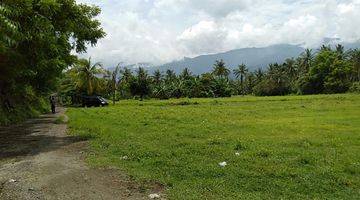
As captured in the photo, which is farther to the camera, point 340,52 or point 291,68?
point 291,68

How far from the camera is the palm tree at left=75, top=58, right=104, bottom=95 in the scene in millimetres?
82062

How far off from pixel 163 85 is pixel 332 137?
9925cm

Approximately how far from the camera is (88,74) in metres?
82.5

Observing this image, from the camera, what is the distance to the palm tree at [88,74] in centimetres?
8206

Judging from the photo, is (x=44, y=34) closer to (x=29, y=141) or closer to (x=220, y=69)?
(x=29, y=141)

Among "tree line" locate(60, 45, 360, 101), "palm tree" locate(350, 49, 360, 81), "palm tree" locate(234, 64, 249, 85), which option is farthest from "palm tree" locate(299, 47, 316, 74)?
"palm tree" locate(234, 64, 249, 85)

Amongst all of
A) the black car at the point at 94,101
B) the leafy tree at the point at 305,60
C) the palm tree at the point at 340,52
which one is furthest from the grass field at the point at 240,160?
the leafy tree at the point at 305,60

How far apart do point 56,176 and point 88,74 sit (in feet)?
231

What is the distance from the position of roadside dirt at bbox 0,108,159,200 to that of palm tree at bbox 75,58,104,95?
203ft

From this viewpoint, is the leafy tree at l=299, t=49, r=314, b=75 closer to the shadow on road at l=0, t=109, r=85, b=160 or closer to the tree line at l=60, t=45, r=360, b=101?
the tree line at l=60, t=45, r=360, b=101

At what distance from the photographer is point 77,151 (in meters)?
18.8

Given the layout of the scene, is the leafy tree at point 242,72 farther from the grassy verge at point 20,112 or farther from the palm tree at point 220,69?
the grassy verge at point 20,112

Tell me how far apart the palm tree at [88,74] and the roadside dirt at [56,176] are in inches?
2432

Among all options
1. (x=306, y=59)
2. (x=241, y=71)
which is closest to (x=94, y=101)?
(x=306, y=59)
